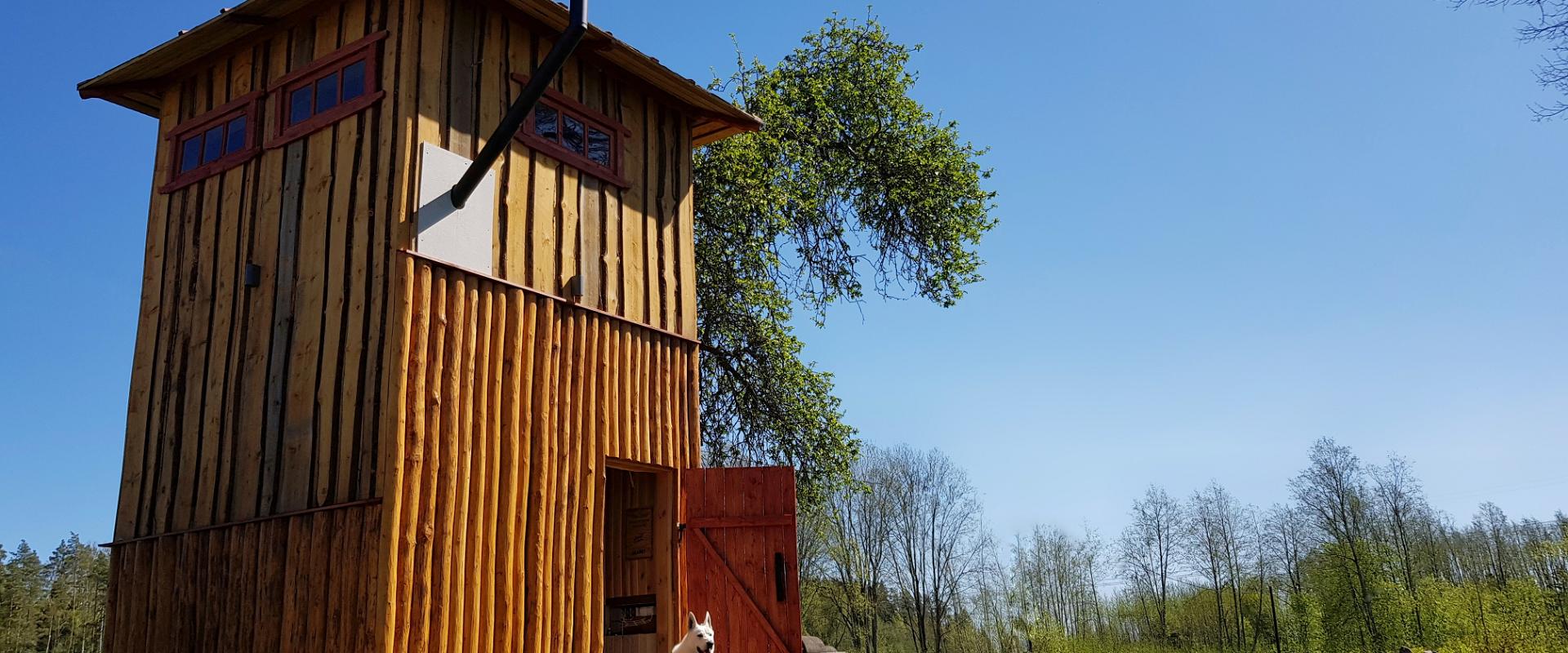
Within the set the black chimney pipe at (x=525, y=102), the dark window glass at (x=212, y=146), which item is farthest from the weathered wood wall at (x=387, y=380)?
the black chimney pipe at (x=525, y=102)

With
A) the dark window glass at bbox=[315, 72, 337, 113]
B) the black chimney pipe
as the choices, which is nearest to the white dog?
the black chimney pipe

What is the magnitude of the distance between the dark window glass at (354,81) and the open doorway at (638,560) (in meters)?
3.76

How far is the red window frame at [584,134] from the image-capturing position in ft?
31.9

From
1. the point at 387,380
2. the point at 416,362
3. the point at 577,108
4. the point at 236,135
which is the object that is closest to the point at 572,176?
the point at 577,108

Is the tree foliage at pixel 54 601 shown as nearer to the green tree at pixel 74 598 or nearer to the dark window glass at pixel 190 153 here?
the green tree at pixel 74 598

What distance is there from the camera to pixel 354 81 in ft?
30.2

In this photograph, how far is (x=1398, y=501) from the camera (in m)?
45.8

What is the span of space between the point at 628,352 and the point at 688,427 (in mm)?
1082

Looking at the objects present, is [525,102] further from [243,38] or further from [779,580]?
[779,580]

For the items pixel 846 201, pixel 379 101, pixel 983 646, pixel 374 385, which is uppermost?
pixel 846 201

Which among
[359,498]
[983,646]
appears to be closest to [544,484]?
[359,498]

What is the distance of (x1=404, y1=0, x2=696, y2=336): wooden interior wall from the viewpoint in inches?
360

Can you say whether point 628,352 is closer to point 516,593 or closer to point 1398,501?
point 516,593

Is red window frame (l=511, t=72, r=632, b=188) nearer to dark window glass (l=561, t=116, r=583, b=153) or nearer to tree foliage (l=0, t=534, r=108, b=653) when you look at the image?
dark window glass (l=561, t=116, r=583, b=153)
